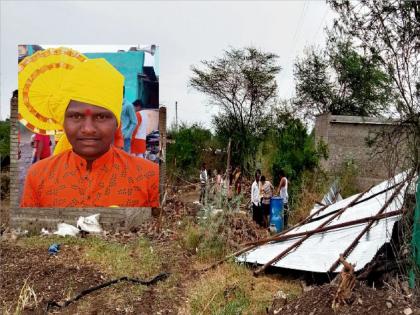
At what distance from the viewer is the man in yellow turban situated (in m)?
10.4

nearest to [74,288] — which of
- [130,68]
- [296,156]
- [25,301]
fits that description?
[25,301]

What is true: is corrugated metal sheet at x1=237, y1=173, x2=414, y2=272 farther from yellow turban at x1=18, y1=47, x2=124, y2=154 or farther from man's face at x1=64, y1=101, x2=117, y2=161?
yellow turban at x1=18, y1=47, x2=124, y2=154

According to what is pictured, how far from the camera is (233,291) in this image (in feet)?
19.8

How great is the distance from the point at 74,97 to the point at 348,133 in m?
7.69

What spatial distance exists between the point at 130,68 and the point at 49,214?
3.36m

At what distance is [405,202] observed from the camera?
509 centimetres

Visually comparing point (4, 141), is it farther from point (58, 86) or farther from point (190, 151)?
point (58, 86)

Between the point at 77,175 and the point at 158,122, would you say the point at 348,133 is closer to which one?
the point at 158,122

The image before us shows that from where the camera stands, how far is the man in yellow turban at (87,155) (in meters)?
10.4

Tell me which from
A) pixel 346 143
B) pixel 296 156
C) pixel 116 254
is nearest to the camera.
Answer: pixel 116 254

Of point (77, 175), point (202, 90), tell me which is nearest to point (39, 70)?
point (77, 175)

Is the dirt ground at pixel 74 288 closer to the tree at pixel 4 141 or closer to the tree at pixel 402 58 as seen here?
the tree at pixel 402 58

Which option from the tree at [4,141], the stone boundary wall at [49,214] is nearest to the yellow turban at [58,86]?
the stone boundary wall at [49,214]

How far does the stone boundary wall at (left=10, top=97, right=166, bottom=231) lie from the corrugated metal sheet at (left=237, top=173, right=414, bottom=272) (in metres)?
3.44
